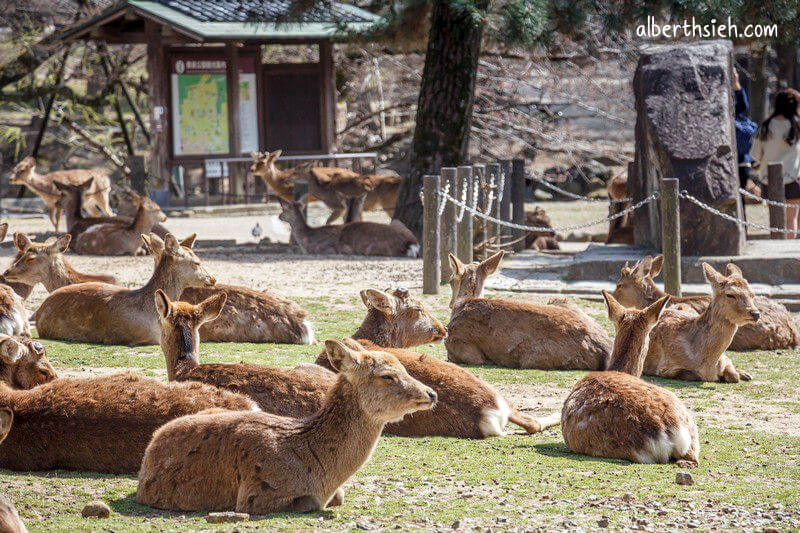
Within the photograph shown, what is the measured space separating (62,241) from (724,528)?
692 cm

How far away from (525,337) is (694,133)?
16.7 ft

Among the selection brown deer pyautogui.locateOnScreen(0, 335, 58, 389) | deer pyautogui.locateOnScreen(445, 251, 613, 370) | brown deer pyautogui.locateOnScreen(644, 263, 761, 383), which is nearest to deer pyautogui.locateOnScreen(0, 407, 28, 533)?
brown deer pyautogui.locateOnScreen(0, 335, 58, 389)

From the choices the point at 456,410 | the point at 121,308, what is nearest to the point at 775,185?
the point at 121,308

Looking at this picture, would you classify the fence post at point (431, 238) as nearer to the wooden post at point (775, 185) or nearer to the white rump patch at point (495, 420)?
the wooden post at point (775, 185)

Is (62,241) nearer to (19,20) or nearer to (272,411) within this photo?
(272,411)

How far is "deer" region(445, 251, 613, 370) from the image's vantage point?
8875 millimetres

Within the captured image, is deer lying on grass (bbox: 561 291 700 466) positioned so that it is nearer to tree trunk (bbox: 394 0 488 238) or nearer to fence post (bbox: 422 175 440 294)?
fence post (bbox: 422 175 440 294)

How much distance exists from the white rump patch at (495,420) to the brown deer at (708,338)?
232cm

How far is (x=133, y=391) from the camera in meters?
5.92

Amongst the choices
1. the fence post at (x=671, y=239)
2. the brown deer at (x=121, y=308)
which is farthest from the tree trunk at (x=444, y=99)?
the brown deer at (x=121, y=308)

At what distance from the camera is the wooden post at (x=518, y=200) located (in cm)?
1667

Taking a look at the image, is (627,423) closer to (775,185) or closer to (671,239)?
(671,239)

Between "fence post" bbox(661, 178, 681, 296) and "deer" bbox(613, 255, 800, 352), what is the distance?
4.62 feet

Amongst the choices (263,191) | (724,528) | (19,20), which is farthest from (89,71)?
(724,528)
